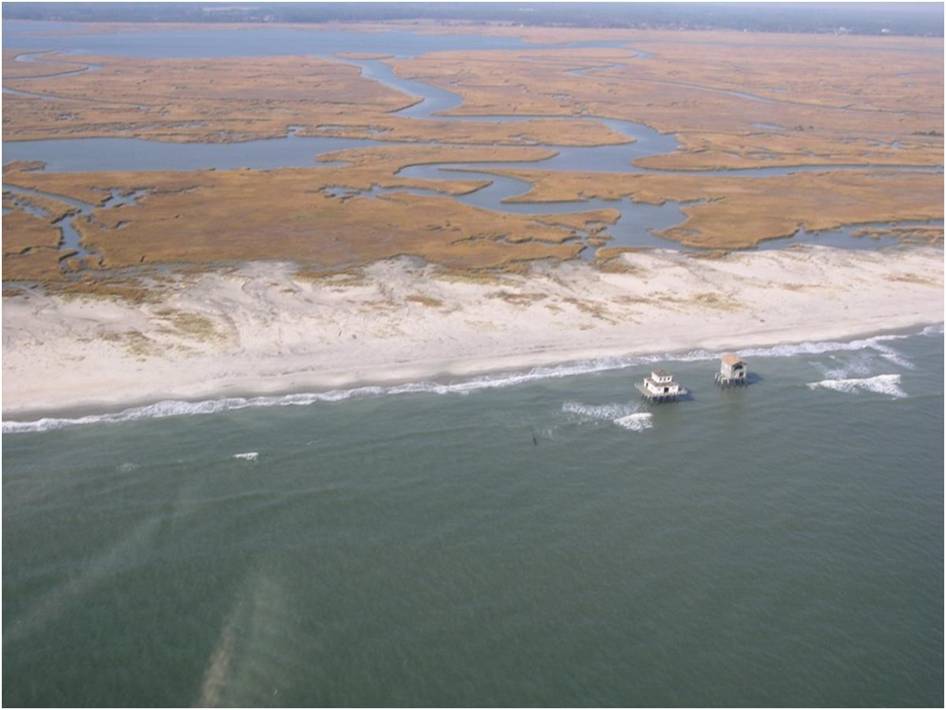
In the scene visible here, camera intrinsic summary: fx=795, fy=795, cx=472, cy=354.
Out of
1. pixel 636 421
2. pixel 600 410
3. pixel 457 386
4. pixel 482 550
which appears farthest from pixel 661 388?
pixel 482 550

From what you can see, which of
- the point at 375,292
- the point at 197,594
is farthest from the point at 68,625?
the point at 375,292

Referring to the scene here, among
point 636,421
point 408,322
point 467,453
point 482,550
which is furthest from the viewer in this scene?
point 408,322

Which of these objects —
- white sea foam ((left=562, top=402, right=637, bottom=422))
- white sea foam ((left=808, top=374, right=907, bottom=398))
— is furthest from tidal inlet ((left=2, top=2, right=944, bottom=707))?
white sea foam ((left=808, top=374, right=907, bottom=398))

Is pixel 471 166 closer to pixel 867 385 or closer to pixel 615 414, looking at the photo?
pixel 867 385

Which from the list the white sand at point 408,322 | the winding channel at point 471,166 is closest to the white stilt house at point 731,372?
the white sand at point 408,322

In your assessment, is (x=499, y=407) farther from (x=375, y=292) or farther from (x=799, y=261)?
(x=799, y=261)

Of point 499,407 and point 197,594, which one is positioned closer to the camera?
point 197,594

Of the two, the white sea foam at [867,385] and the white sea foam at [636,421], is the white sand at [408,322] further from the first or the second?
the white sea foam at [636,421]
